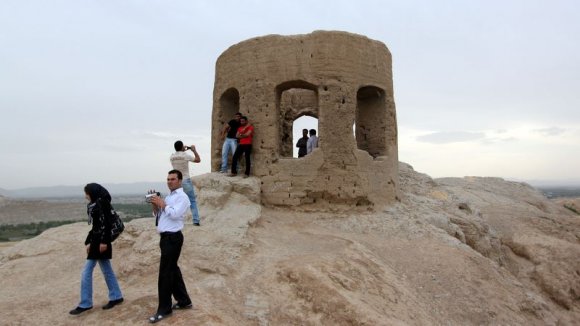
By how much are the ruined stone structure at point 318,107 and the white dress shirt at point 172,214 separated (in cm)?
513

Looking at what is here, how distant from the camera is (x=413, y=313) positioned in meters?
6.50

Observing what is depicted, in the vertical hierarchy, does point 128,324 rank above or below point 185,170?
below

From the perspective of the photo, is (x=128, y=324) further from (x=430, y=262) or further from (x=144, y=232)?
(x=430, y=262)

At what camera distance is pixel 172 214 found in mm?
4742

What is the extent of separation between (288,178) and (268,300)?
4.27 meters

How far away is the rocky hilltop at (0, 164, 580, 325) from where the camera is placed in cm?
570

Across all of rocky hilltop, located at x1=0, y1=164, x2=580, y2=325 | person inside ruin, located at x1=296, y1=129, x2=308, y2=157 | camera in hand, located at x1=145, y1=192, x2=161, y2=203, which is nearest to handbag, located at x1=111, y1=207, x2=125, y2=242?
camera in hand, located at x1=145, y1=192, x2=161, y2=203

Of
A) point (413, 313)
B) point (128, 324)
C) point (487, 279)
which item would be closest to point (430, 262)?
point (487, 279)

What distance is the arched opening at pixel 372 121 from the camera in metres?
11.3

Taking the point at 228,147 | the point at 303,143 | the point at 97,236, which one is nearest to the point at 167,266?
the point at 97,236

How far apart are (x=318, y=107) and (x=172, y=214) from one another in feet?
20.2

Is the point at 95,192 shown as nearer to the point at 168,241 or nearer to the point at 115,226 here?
the point at 115,226

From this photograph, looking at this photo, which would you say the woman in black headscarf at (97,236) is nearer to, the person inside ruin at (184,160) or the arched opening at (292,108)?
the person inside ruin at (184,160)

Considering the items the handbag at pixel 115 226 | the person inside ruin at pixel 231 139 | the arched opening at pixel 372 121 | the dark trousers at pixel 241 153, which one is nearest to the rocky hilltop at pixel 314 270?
the dark trousers at pixel 241 153
